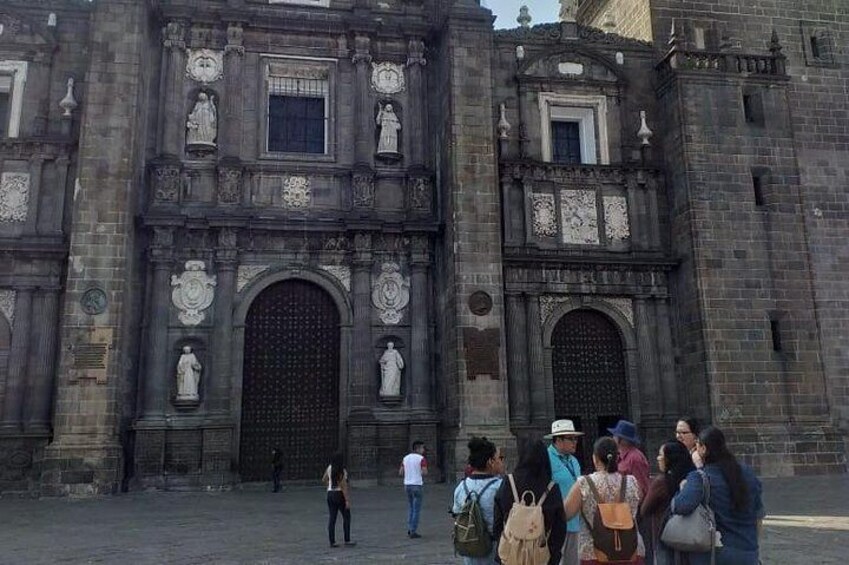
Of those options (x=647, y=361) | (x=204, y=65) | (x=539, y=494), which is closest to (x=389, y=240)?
(x=204, y=65)

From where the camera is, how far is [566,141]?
73.8ft

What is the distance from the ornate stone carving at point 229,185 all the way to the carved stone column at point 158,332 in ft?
5.28

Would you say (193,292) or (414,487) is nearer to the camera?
(414,487)

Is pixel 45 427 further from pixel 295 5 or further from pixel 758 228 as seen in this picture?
pixel 758 228

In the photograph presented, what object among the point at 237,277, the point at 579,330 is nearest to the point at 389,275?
the point at 237,277

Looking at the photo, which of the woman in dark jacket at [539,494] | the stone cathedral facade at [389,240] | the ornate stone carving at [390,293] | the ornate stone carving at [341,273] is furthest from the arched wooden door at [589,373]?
the woman in dark jacket at [539,494]

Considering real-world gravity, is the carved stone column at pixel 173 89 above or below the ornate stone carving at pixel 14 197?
above

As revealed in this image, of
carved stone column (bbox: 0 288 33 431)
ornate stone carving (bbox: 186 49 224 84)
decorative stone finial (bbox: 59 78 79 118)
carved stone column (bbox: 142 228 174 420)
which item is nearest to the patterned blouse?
carved stone column (bbox: 142 228 174 420)

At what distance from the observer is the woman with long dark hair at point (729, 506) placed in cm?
507

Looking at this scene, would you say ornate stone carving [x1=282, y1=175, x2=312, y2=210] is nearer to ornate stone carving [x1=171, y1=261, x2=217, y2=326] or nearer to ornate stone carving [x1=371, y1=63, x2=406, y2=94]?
ornate stone carving [x1=171, y1=261, x2=217, y2=326]

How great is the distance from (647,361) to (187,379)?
12.1 meters

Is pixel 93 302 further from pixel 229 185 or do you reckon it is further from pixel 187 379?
pixel 229 185

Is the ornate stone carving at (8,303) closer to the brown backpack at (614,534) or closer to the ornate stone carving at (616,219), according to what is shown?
the ornate stone carving at (616,219)

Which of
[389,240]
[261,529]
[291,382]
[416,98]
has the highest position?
[416,98]
